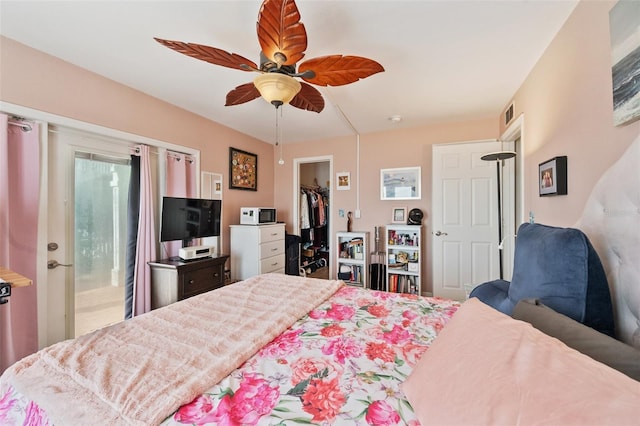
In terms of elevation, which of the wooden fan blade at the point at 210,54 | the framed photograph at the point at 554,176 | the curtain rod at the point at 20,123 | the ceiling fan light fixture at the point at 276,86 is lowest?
the framed photograph at the point at 554,176

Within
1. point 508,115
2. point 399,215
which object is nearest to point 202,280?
point 399,215

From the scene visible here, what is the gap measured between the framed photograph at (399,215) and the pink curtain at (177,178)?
2691 millimetres

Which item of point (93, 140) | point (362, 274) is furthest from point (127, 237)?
point (362, 274)

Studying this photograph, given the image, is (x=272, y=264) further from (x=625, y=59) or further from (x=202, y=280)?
(x=625, y=59)

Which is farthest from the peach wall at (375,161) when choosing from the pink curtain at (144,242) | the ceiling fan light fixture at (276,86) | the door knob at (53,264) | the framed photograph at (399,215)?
the door knob at (53,264)

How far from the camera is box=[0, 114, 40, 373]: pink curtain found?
172 cm

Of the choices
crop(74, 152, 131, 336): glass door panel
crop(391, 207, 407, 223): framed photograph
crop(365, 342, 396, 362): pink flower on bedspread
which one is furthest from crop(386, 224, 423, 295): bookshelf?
crop(74, 152, 131, 336): glass door panel

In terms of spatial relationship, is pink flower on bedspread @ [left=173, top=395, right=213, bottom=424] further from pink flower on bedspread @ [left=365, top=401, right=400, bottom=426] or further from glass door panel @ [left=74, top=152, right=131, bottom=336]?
glass door panel @ [left=74, top=152, right=131, bottom=336]

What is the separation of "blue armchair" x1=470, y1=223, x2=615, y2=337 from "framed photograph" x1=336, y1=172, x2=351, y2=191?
2.96m

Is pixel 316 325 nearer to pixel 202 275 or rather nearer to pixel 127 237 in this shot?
pixel 202 275

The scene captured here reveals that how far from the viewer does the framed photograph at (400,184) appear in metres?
3.64

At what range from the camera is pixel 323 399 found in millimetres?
759

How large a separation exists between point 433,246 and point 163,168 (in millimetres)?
3342

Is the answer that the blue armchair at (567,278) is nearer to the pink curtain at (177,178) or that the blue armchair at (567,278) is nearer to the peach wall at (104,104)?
the pink curtain at (177,178)
